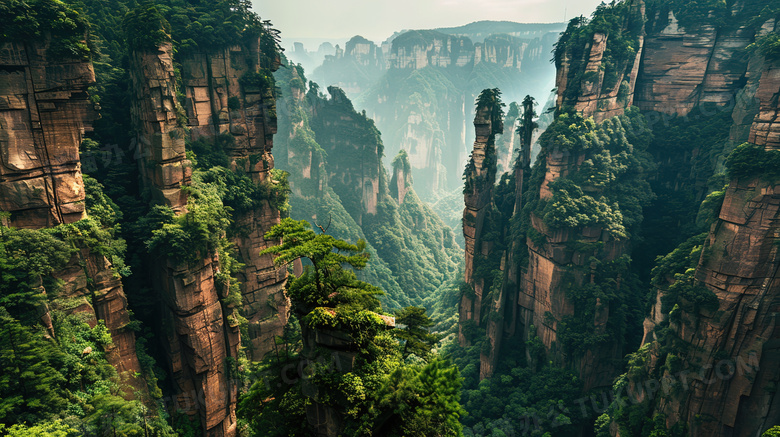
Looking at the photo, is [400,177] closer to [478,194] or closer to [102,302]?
[478,194]

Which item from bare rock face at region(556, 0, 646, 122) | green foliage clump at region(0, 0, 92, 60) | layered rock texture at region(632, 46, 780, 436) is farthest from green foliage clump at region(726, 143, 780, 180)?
green foliage clump at region(0, 0, 92, 60)

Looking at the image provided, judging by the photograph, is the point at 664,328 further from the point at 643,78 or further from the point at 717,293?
the point at 643,78

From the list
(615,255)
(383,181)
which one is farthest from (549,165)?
(383,181)

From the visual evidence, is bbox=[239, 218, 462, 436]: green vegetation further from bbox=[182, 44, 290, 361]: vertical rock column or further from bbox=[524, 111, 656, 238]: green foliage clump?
bbox=[524, 111, 656, 238]: green foliage clump

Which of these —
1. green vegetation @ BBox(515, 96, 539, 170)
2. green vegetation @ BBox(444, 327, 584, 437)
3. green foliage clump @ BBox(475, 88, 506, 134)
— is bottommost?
green vegetation @ BBox(444, 327, 584, 437)

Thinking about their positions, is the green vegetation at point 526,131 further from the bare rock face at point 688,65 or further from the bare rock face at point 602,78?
the bare rock face at point 688,65

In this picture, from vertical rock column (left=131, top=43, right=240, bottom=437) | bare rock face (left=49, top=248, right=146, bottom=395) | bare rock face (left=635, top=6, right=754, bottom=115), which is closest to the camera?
bare rock face (left=49, top=248, right=146, bottom=395)
